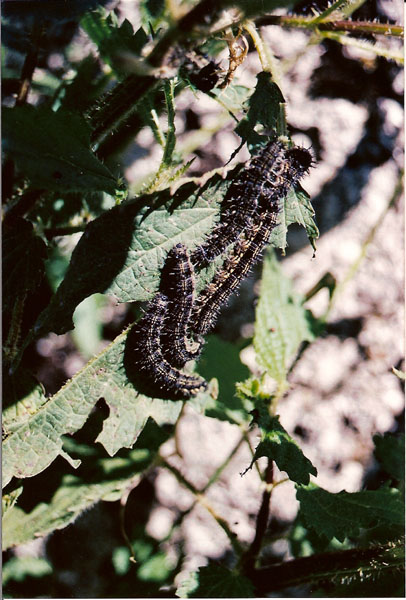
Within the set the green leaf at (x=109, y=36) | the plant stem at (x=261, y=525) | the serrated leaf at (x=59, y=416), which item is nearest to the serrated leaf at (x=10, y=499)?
the serrated leaf at (x=59, y=416)

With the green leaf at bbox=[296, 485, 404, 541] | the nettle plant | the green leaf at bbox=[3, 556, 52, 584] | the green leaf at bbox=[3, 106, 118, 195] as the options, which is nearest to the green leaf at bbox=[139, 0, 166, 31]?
the nettle plant

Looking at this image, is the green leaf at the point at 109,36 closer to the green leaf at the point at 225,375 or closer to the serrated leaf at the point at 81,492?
the green leaf at the point at 225,375

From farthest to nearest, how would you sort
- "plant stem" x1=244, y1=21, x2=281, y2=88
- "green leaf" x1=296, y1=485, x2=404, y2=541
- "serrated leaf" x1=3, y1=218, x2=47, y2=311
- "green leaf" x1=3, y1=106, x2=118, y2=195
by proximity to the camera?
"green leaf" x1=296, y1=485, x2=404, y2=541
"serrated leaf" x1=3, y1=218, x2=47, y2=311
"plant stem" x1=244, y1=21, x2=281, y2=88
"green leaf" x1=3, y1=106, x2=118, y2=195

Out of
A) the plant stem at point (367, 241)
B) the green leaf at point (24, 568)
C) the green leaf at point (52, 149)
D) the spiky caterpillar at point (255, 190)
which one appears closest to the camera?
the green leaf at point (52, 149)

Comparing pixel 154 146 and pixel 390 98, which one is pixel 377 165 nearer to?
pixel 390 98

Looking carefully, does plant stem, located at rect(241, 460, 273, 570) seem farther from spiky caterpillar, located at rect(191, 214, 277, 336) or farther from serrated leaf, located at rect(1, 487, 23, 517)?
serrated leaf, located at rect(1, 487, 23, 517)

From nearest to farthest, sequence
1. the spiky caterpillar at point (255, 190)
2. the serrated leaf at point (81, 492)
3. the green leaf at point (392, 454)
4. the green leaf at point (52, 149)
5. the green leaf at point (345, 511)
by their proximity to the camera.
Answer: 1. the green leaf at point (52, 149)
2. the spiky caterpillar at point (255, 190)
3. the green leaf at point (345, 511)
4. the serrated leaf at point (81, 492)
5. the green leaf at point (392, 454)

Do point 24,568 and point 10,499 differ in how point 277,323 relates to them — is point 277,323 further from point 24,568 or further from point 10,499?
Answer: point 24,568
